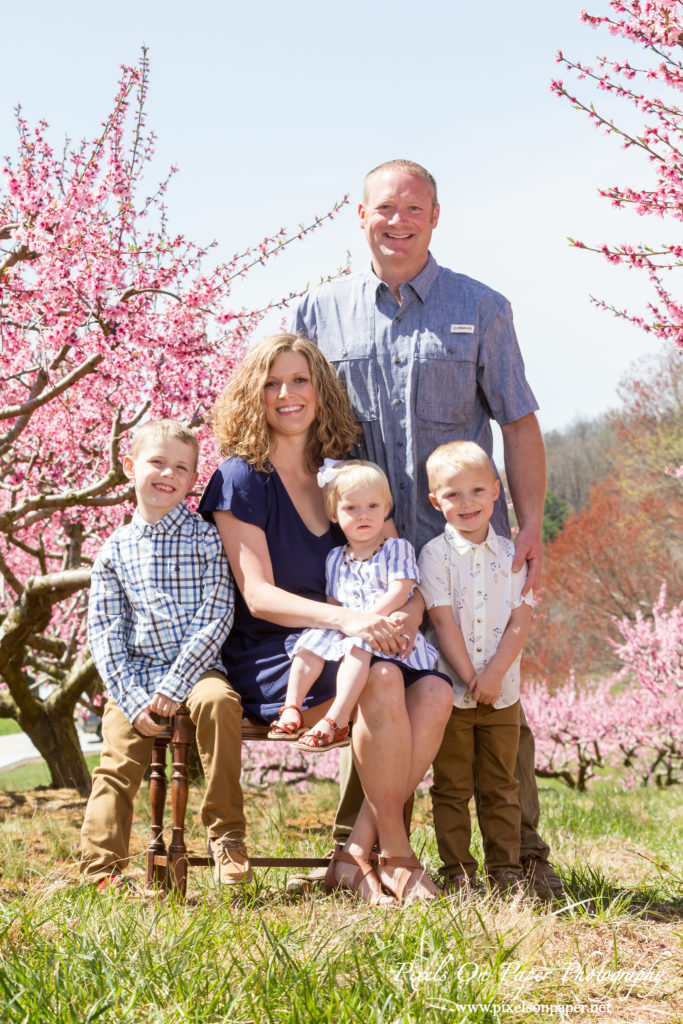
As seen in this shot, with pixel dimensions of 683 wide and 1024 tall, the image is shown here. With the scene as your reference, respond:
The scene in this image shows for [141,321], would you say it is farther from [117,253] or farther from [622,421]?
[622,421]

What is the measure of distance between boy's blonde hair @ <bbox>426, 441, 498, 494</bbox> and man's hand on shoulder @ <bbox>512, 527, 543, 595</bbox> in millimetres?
278

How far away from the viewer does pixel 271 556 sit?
3.40 metres

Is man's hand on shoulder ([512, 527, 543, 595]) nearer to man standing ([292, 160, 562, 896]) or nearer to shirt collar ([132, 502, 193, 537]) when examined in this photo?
man standing ([292, 160, 562, 896])

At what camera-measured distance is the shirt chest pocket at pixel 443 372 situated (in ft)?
11.8

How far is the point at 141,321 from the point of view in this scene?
19.6ft

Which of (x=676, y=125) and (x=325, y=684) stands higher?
(x=676, y=125)

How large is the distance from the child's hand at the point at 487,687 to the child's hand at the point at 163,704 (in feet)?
3.28

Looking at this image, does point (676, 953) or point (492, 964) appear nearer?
point (492, 964)

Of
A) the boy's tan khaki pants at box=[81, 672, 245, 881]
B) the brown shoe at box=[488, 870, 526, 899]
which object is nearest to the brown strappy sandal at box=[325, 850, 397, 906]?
the boy's tan khaki pants at box=[81, 672, 245, 881]

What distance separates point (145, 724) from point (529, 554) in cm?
149

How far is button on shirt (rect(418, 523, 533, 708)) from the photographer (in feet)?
11.0

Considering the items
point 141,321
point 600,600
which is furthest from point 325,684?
point 600,600

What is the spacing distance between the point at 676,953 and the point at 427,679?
103 centimetres

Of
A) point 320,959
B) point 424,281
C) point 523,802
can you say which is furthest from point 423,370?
point 320,959
